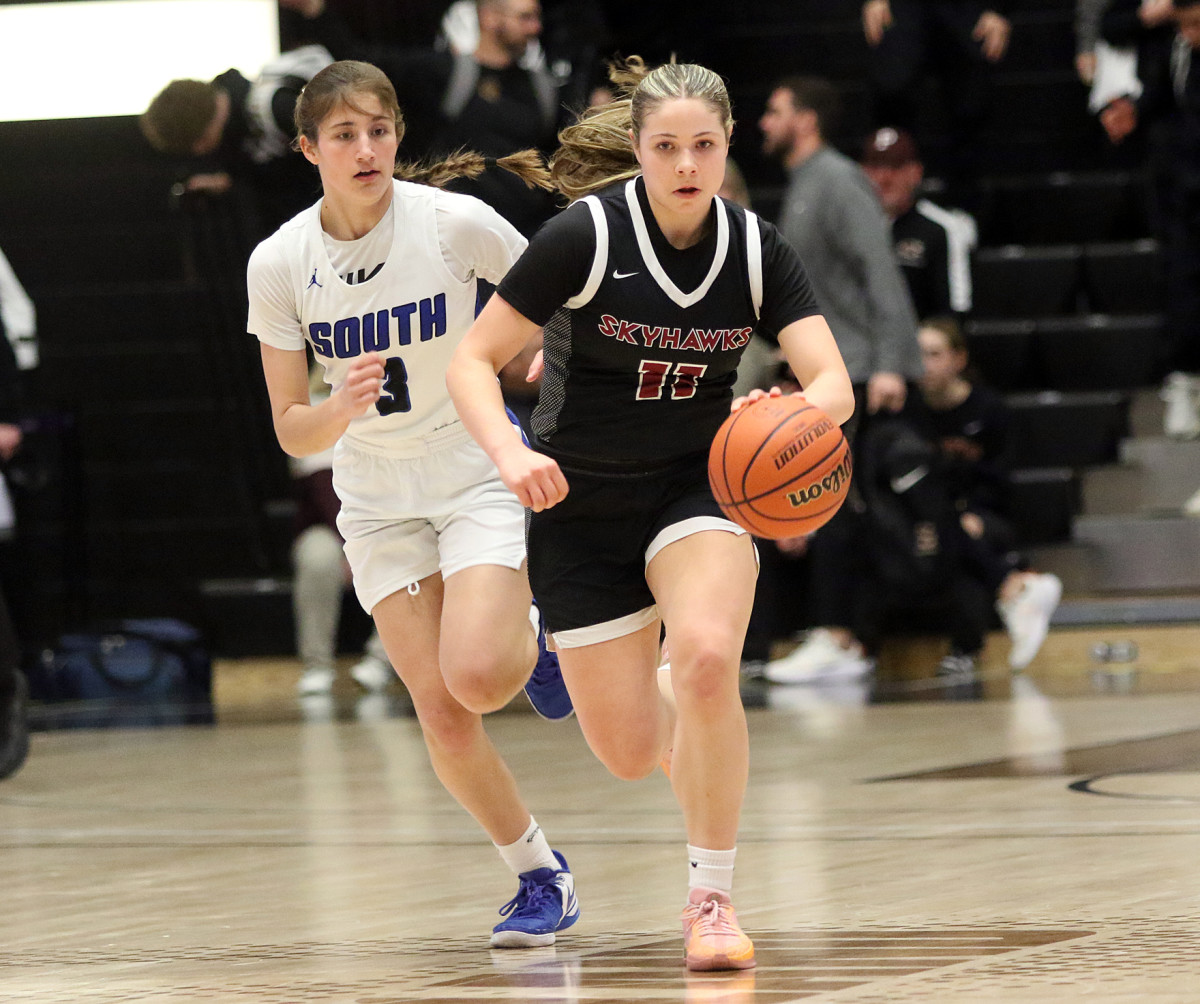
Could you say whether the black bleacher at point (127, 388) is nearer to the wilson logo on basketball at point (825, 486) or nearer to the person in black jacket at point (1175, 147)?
the person in black jacket at point (1175, 147)

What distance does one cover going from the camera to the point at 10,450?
8820mm

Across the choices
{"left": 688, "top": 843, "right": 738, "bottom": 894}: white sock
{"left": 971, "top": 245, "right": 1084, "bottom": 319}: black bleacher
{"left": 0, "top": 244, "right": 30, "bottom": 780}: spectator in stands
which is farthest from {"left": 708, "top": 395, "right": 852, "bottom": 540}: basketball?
{"left": 971, "top": 245, "right": 1084, "bottom": 319}: black bleacher

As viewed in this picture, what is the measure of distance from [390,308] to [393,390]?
0.58 feet

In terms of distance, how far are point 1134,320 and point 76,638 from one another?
20.5ft

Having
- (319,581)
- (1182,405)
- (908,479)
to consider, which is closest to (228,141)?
(319,581)

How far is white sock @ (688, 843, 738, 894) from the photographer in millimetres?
3926

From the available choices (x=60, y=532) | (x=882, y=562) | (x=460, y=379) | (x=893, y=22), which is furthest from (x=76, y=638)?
(x=460, y=379)

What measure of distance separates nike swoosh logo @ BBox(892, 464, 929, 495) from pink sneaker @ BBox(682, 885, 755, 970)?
596cm

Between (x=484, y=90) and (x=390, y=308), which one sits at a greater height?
(x=484, y=90)

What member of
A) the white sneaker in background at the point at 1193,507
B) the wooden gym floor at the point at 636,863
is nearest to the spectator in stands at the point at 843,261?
the wooden gym floor at the point at 636,863

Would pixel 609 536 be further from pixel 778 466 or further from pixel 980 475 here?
pixel 980 475

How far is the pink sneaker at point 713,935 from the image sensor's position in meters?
3.79

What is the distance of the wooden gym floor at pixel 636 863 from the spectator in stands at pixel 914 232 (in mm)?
2566

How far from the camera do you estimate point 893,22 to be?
11422 millimetres
